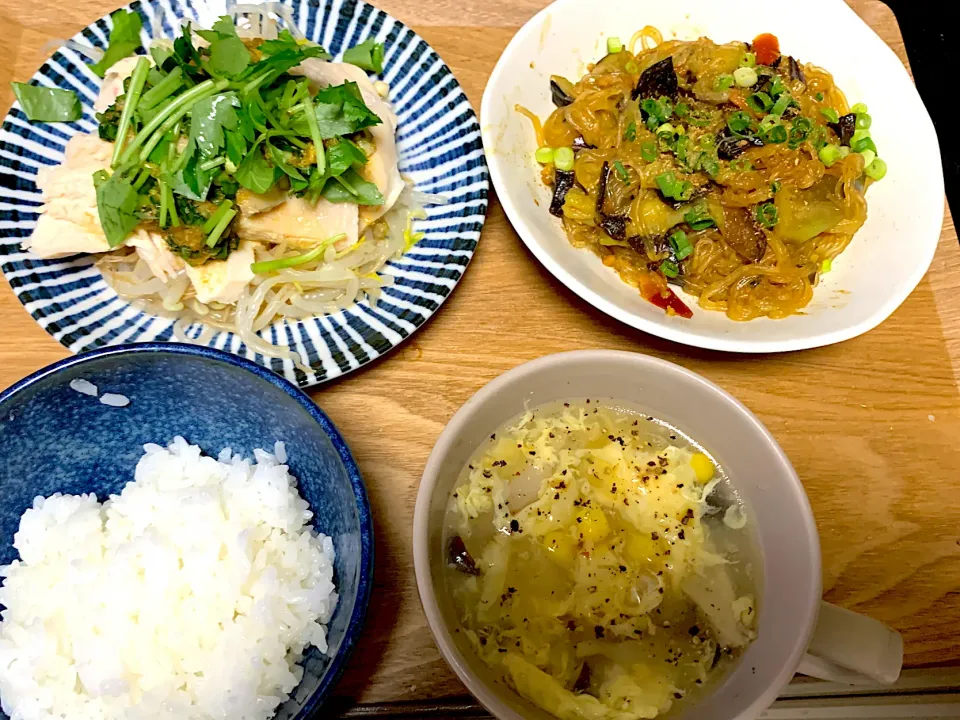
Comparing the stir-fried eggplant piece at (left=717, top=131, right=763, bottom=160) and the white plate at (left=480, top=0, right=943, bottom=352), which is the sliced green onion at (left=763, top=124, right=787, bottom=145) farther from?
the white plate at (left=480, top=0, right=943, bottom=352)

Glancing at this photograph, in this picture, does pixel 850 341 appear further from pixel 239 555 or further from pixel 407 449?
pixel 239 555

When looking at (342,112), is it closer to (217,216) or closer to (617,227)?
(217,216)

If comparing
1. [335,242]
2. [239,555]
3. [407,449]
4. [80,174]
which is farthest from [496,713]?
[80,174]

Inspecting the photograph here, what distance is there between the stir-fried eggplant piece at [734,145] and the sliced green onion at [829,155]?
19 cm

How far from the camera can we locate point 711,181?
6.10 feet

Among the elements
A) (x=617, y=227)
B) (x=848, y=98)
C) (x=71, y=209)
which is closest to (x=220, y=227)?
(x=71, y=209)

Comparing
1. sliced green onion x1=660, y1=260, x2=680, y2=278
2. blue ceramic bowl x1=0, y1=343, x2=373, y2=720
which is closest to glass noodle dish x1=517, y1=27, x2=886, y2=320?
sliced green onion x1=660, y1=260, x2=680, y2=278

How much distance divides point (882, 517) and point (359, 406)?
125 centimetres

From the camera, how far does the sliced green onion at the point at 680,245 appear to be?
182 cm

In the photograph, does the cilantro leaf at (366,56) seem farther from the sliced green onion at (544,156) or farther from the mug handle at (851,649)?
the mug handle at (851,649)

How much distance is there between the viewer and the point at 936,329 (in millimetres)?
1865

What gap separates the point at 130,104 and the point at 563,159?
1.12 meters

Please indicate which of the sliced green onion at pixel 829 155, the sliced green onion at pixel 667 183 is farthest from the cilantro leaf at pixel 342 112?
the sliced green onion at pixel 829 155

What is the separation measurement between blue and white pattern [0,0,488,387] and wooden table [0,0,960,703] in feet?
0.34
